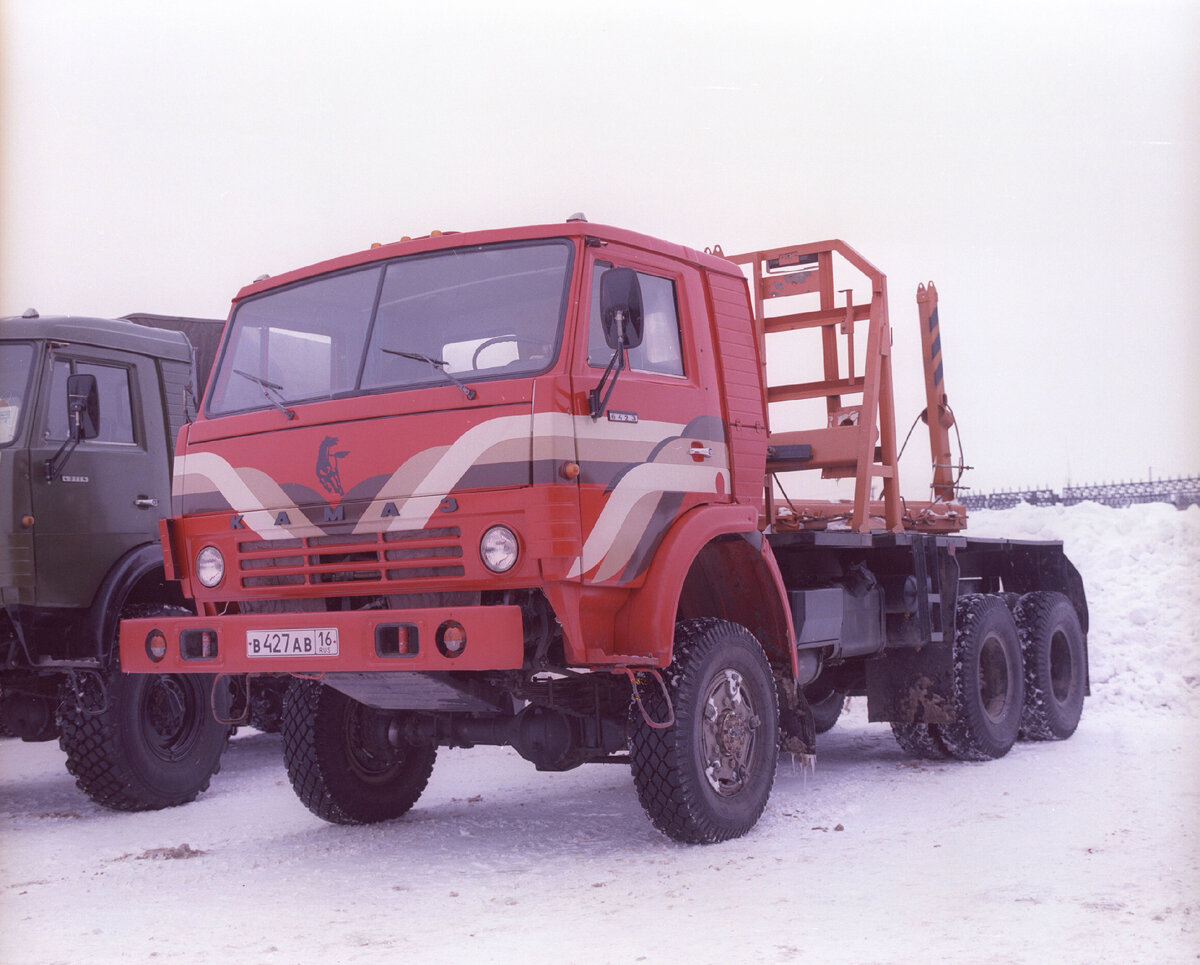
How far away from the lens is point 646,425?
6039 millimetres

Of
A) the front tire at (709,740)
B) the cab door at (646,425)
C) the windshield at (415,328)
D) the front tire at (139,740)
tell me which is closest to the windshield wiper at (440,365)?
the windshield at (415,328)

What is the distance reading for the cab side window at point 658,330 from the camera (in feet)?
20.3

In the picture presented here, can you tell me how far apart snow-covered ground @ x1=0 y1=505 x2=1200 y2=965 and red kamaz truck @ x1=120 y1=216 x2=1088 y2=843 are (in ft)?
1.59

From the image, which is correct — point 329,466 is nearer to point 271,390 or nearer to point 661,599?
point 271,390

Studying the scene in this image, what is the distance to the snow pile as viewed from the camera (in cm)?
1146

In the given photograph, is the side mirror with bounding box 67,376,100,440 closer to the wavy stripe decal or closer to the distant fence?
the wavy stripe decal

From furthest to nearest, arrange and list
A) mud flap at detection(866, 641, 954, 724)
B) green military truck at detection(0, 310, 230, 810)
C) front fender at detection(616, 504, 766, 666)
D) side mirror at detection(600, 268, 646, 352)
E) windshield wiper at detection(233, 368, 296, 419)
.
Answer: mud flap at detection(866, 641, 954, 724) → green military truck at detection(0, 310, 230, 810) → windshield wiper at detection(233, 368, 296, 419) → front fender at detection(616, 504, 766, 666) → side mirror at detection(600, 268, 646, 352)

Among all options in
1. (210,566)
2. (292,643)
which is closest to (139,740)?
(210,566)

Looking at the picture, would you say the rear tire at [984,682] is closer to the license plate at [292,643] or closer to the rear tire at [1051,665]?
the rear tire at [1051,665]

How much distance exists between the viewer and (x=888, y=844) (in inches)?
242

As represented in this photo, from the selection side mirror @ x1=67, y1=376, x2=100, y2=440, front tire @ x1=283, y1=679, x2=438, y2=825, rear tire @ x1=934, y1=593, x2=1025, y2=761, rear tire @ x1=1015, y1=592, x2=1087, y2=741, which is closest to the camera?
front tire @ x1=283, y1=679, x2=438, y2=825

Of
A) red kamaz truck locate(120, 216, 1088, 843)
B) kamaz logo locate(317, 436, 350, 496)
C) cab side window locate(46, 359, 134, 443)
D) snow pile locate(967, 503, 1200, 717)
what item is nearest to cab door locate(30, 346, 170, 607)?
cab side window locate(46, 359, 134, 443)

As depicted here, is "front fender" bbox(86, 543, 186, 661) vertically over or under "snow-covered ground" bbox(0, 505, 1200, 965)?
over

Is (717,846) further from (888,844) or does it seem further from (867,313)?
(867,313)
